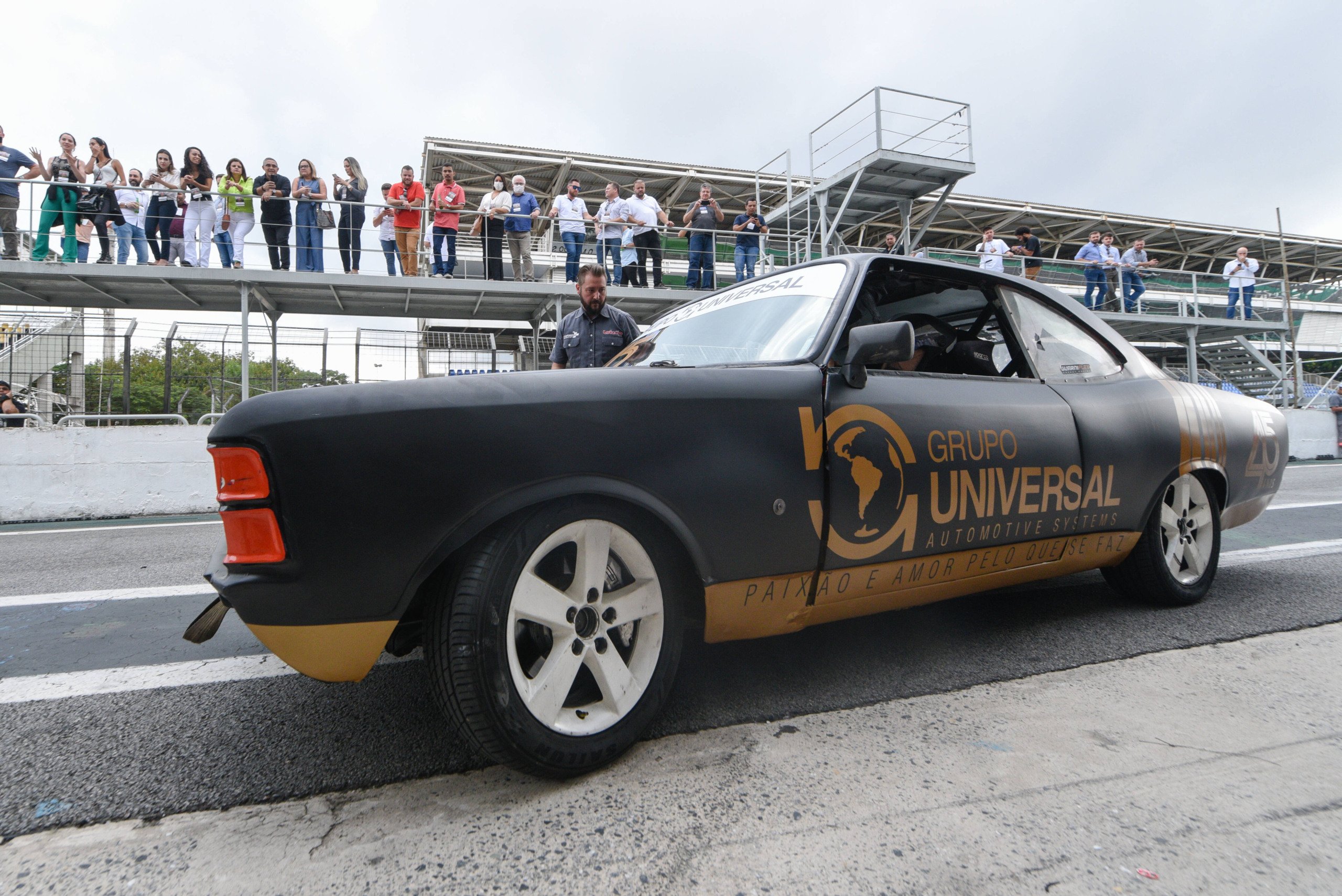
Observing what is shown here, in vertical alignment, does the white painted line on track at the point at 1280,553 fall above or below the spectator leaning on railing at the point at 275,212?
below

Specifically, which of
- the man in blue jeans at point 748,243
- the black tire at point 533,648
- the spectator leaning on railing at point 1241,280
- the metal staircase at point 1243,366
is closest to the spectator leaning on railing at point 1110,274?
the spectator leaning on railing at point 1241,280

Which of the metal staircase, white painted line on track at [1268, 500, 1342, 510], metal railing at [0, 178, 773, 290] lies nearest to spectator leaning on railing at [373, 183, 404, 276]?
metal railing at [0, 178, 773, 290]

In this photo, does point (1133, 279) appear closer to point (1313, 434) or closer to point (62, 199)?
point (1313, 434)

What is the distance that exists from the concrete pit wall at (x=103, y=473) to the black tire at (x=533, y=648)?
322 inches

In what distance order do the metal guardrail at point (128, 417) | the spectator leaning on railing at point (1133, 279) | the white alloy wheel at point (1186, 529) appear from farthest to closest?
the spectator leaning on railing at point (1133, 279), the metal guardrail at point (128, 417), the white alloy wheel at point (1186, 529)

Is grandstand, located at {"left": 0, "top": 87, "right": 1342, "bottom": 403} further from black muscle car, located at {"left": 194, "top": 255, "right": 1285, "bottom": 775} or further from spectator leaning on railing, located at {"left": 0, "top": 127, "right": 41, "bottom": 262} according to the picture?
black muscle car, located at {"left": 194, "top": 255, "right": 1285, "bottom": 775}

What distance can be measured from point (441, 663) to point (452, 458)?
46cm

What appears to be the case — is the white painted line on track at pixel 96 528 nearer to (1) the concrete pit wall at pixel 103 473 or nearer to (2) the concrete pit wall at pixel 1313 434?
(1) the concrete pit wall at pixel 103 473

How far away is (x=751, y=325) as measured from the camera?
8.37 ft

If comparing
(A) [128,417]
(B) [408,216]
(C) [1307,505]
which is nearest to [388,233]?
(B) [408,216]

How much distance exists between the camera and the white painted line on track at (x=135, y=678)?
234cm

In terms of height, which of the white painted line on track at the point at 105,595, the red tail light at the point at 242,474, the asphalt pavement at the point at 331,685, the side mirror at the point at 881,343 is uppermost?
the side mirror at the point at 881,343

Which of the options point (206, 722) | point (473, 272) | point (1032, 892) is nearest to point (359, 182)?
point (473, 272)

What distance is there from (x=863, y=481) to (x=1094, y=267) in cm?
1684
